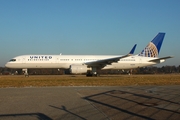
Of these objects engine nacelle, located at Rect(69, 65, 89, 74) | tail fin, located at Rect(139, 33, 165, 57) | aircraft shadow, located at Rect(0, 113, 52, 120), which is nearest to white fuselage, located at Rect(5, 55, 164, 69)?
engine nacelle, located at Rect(69, 65, 89, 74)

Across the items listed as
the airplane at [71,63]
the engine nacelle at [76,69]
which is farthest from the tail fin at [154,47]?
the engine nacelle at [76,69]

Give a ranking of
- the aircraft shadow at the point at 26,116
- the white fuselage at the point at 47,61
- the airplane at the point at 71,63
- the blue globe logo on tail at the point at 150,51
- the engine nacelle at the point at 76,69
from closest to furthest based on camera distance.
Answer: the aircraft shadow at the point at 26,116, the engine nacelle at the point at 76,69, the airplane at the point at 71,63, the white fuselage at the point at 47,61, the blue globe logo on tail at the point at 150,51

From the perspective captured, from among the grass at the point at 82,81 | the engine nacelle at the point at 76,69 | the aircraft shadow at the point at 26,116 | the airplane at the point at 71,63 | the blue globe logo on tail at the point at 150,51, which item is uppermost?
the blue globe logo on tail at the point at 150,51

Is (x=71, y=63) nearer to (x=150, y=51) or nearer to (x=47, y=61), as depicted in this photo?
(x=47, y=61)

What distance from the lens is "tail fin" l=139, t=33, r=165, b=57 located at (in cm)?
4250

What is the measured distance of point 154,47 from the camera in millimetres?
42531

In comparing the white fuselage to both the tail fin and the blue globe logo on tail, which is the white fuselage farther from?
the tail fin

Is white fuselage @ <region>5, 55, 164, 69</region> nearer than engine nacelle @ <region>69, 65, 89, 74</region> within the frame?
No

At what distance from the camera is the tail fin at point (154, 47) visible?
42.5 meters

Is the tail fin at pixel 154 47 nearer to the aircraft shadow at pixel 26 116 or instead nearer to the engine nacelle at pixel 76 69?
the engine nacelle at pixel 76 69

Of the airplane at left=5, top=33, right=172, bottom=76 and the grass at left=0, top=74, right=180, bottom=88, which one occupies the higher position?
the airplane at left=5, top=33, right=172, bottom=76

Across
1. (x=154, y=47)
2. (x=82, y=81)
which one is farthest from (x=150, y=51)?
(x=82, y=81)

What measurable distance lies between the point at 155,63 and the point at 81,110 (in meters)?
35.0

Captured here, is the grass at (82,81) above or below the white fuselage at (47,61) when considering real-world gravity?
below
